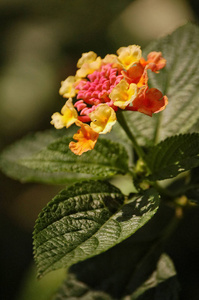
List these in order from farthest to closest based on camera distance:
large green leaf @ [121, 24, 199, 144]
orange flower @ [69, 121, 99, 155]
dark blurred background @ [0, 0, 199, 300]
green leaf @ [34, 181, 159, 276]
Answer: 1. dark blurred background @ [0, 0, 199, 300]
2. large green leaf @ [121, 24, 199, 144]
3. orange flower @ [69, 121, 99, 155]
4. green leaf @ [34, 181, 159, 276]

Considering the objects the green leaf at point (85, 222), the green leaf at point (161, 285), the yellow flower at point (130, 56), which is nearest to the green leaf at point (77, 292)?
the green leaf at point (161, 285)

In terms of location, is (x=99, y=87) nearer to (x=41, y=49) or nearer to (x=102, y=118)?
(x=102, y=118)

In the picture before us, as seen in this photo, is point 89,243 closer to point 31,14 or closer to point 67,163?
point 67,163

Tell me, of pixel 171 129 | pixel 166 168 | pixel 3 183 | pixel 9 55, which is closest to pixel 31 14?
pixel 9 55

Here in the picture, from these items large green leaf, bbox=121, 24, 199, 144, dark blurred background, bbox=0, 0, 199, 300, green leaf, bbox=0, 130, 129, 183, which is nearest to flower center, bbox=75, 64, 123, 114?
green leaf, bbox=0, 130, 129, 183

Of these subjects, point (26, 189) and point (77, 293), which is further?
point (26, 189)

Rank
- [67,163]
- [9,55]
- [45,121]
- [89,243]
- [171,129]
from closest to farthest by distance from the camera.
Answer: [89,243], [67,163], [171,129], [45,121], [9,55]

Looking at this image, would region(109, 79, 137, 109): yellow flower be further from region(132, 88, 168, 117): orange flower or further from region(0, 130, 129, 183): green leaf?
region(0, 130, 129, 183): green leaf
